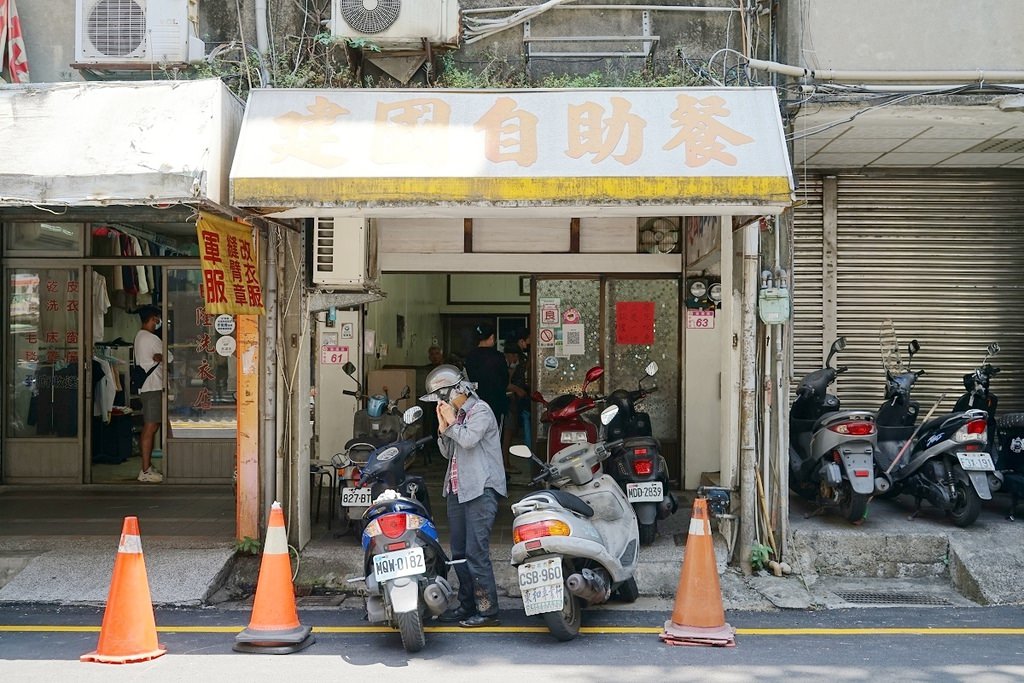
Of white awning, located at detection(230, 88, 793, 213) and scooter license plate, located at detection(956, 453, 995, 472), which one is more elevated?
white awning, located at detection(230, 88, 793, 213)

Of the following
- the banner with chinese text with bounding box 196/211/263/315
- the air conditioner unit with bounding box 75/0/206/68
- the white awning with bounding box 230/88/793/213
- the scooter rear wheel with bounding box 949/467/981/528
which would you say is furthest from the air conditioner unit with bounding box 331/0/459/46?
the scooter rear wheel with bounding box 949/467/981/528

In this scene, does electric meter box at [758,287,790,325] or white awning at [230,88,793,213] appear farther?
electric meter box at [758,287,790,325]

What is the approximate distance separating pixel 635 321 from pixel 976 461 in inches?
152

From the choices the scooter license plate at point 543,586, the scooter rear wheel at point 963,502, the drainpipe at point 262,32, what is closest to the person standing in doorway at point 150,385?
the drainpipe at point 262,32

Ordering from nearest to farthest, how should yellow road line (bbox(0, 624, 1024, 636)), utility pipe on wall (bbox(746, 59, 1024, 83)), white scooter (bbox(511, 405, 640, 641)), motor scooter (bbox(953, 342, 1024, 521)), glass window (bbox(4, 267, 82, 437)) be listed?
white scooter (bbox(511, 405, 640, 641))
yellow road line (bbox(0, 624, 1024, 636))
utility pipe on wall (bbox(746, 59, 1024, 83))
motor scooter (bbox(953, 342, 1024, 521))
glass window (bbox(4, 267, 82, 437))

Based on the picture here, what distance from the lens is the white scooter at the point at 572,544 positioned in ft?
19.1

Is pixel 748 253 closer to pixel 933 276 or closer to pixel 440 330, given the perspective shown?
pixel 933 276

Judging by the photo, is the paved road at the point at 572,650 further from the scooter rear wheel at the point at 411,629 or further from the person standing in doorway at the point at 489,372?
the person standing in doorway at the point at 489,372

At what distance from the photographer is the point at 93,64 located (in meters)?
7.92

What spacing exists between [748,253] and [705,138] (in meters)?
1.24

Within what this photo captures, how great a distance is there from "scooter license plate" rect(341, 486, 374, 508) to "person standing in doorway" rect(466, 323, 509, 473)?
2.93 meters

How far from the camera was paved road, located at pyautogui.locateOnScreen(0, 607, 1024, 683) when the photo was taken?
545 cm

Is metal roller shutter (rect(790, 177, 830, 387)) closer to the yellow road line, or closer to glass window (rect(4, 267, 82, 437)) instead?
the yellow road line

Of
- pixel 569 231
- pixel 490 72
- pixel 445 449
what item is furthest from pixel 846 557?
pixel 490 72
